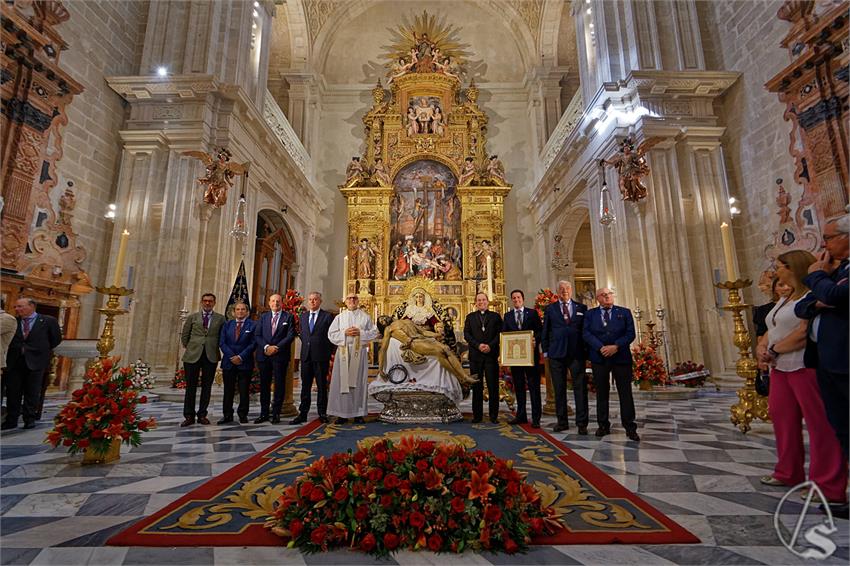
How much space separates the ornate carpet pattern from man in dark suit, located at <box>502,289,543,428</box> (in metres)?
0.84

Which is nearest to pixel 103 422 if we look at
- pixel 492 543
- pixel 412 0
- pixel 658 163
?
pixel 492 543

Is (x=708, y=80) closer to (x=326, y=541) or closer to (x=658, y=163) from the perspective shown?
(x=658, y=163)

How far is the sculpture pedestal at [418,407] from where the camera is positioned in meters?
4.67

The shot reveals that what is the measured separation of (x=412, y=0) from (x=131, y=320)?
1561 centimetres

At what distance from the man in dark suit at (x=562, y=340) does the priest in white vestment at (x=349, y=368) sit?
203 centimetres

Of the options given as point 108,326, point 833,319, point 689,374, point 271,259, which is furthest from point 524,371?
point 271,259

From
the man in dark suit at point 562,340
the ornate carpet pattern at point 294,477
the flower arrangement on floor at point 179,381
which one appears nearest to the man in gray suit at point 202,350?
the ornate carpet pattern at point 294,477

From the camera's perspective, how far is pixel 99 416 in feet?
9.41

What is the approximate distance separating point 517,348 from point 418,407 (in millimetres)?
1371

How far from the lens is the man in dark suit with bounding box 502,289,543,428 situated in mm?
4359

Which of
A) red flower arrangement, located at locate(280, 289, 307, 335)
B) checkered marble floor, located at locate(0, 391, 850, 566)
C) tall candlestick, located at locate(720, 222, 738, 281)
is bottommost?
checkered marble floor, located at locate(0, 391, 850, 566)

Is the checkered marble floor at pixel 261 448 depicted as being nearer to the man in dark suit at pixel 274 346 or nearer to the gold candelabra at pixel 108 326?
the man in dark suit at pixel 274 346

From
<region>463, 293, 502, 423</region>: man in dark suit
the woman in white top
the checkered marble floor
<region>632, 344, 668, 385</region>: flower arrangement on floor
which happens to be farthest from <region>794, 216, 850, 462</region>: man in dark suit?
<region>632, 344, 668, 385</region>: flower arrangement on floor

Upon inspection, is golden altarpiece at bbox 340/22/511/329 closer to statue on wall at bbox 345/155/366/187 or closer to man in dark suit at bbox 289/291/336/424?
statue on wall at bbox 345/155/366/187
